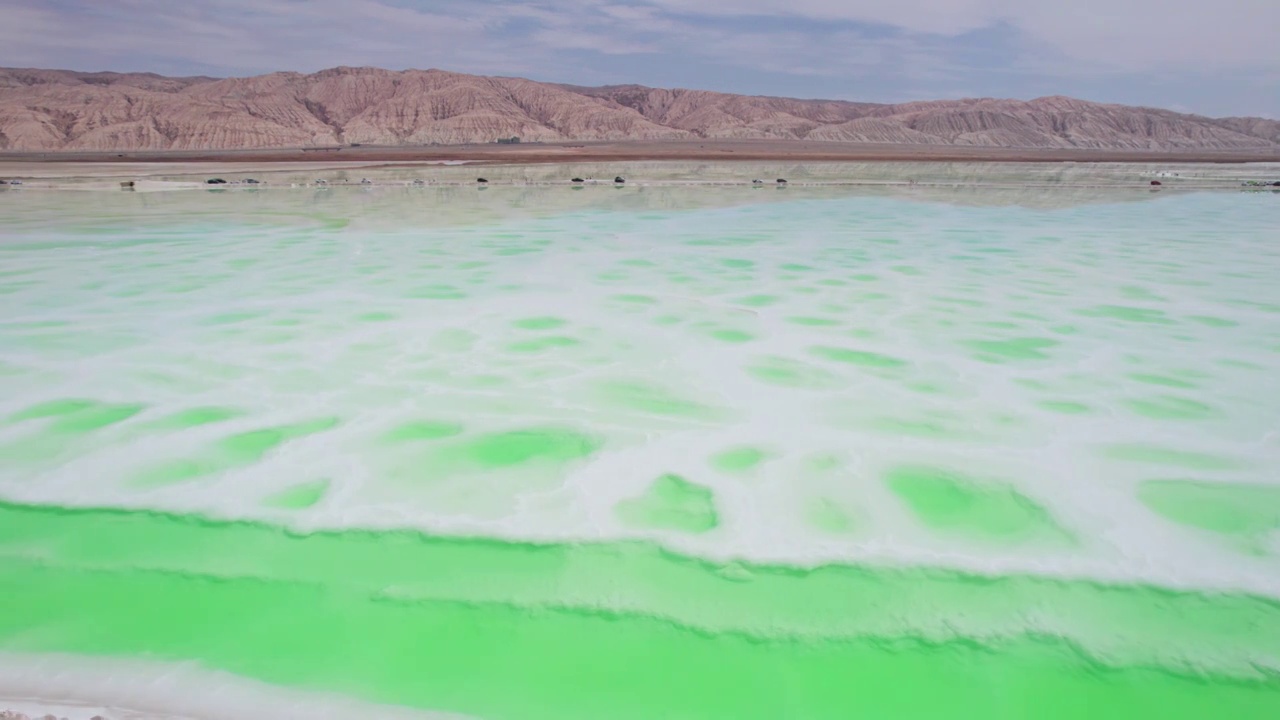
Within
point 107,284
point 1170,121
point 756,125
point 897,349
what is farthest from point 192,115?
point 1170,121

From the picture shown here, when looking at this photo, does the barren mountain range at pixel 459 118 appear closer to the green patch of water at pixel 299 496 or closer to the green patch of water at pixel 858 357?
the green patch of water at pixel 858 357

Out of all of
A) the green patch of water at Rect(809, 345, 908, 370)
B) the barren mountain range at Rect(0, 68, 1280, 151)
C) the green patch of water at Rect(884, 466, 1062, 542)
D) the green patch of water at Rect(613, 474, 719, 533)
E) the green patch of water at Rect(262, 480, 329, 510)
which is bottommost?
the green patch of water at Rect(262, 480, 329, 510)

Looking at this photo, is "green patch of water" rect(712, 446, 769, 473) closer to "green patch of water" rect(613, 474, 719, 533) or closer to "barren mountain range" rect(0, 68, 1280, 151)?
"green patch of water" rect(613, 474, 719, 533)

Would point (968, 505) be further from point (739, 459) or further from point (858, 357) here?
point (858, 357)

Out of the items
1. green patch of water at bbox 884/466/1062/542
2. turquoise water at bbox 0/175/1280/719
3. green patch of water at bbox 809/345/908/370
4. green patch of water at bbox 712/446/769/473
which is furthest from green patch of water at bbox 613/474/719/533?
green patch of water at bbox 809/345/908/370

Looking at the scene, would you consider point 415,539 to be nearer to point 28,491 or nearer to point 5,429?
point 28,491

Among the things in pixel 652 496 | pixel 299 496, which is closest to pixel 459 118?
pixel 299 496

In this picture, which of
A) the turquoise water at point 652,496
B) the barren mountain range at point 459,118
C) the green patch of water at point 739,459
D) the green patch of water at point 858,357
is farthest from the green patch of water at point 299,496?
the barren mountain range at point 459,118
